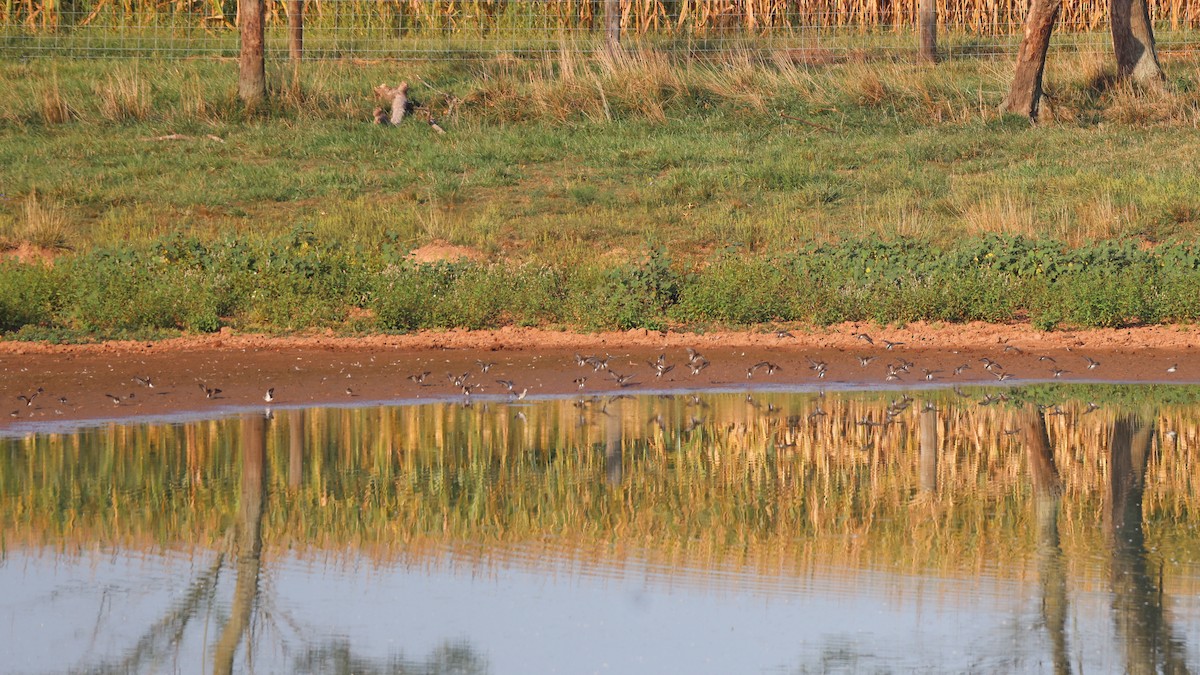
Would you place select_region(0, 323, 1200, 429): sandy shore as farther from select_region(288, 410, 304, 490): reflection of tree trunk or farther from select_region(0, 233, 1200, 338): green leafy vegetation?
select_region(288, 410, 304, 490): reflection of tree trunk

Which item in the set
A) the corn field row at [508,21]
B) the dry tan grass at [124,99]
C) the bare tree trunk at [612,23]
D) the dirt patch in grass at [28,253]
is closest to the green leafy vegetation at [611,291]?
the dirt patch in grass at [28,253]

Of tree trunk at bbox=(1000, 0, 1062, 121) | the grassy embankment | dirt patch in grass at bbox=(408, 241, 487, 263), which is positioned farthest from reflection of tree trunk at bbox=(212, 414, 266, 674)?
tree trunk at bbox=(1000, 0, 1062, 121)

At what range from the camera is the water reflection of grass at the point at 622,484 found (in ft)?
27.5

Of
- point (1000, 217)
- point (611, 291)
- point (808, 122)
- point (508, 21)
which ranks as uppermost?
point (508, 21)

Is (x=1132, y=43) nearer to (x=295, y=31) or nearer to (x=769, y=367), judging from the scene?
(x=295, y=31)

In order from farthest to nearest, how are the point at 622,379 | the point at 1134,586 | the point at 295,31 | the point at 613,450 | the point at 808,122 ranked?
the point at 295,31
the point at 808,122
the point at 622,379
the point at 613,450
the point at 1134,586

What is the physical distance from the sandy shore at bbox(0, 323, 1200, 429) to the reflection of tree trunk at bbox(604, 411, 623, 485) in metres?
1.20

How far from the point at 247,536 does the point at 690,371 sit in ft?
18.4

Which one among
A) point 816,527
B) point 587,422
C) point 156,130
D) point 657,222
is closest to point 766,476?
point 816,527

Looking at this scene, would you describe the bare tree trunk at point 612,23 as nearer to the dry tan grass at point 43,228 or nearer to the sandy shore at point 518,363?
the dry tan grass at point 43,228


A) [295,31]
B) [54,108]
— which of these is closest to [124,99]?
[54,108]

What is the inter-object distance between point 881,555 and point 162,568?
3404 millimetres

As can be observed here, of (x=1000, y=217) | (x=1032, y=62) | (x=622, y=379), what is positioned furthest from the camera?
(x=1032, y=62)

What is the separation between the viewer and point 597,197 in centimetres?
1959
